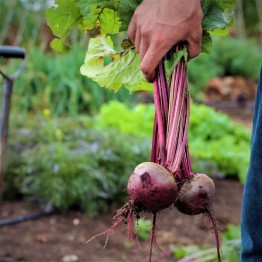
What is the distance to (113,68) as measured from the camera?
2035 millimetres

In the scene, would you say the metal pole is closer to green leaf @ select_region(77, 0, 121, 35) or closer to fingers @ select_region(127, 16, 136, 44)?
green leaf @ select_region(77, 0, 121, 35)

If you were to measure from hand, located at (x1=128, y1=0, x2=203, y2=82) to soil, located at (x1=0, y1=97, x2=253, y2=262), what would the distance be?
69.0 inches

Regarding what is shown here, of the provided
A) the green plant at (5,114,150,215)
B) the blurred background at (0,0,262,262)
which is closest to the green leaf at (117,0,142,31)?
the blurred background at (0,0,262,262)

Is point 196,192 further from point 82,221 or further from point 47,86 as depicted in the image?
point 47,86

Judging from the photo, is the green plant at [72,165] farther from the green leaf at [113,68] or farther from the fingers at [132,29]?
the fingers at [132,29]

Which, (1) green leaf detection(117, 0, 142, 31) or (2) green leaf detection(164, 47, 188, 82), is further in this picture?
(1) green leaf detection(117, 0, 142, 31)

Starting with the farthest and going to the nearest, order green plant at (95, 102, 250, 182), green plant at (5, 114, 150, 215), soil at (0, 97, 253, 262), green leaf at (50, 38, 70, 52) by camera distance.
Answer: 1. green plant at (95, 102, 250, 182)
2. green plant at (5, 114, 150, 215)
3. soil at (0, 97, 253, 262)
4. green leaf at (50, 38, 70, 52)

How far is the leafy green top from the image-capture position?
1858 millimetres

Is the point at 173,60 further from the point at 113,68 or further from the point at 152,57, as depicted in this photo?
the point at 113,68

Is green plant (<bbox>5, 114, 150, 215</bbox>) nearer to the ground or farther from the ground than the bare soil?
farther from the ground

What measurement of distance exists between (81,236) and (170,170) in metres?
2.44

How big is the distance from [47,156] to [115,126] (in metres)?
1.75

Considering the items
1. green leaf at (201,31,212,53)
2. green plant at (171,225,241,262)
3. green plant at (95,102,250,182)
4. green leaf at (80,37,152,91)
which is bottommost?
green plant at (171,225,241,262)

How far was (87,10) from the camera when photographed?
1859 mm
